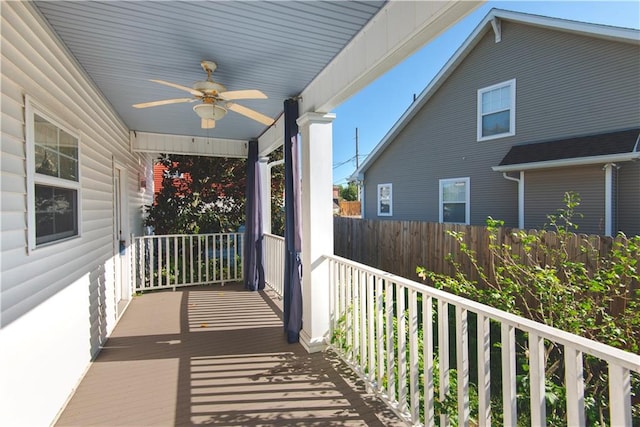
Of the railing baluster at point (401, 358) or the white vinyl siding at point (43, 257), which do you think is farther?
the railing baluster at point (401, 358)

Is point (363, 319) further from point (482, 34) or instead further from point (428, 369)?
point (482, 34)

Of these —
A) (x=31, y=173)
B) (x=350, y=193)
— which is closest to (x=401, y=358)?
(x=31, y=173)

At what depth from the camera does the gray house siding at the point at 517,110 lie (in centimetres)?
584

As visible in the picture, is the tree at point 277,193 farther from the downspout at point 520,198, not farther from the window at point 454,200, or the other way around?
the downspout at point 520,198

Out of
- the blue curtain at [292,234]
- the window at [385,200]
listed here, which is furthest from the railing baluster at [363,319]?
the window at [385,200]

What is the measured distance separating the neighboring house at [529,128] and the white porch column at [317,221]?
5053 millimetres

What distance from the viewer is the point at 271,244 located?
213 inches

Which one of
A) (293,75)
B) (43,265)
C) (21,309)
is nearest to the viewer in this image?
(21,309)

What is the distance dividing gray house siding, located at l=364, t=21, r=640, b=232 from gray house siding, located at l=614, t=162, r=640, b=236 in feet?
2.61

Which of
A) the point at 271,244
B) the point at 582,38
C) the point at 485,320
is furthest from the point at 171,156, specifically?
the point at 582,38

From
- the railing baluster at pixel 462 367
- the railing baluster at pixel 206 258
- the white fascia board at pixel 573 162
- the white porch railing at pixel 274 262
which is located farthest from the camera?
the railing baluster at pixel 206 258

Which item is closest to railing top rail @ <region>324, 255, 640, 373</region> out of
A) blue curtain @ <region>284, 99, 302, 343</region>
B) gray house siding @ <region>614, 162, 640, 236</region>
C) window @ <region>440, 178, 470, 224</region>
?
blue curtain @ <region>284, 99, 302, 343</region>

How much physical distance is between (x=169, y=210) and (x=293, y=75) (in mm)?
4541

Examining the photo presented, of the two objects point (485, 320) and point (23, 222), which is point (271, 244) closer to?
point (23, 222)
